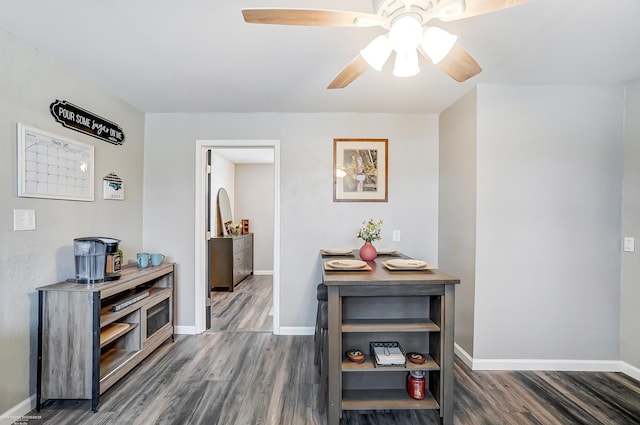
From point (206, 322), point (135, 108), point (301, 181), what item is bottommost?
point (206, 322)

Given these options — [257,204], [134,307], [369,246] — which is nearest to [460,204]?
[369,246]

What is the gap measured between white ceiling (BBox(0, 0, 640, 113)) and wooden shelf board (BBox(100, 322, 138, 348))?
2018 mm

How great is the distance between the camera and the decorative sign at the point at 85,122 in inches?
83.8

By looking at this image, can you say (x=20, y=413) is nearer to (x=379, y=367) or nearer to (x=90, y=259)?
(x=90, y=259)

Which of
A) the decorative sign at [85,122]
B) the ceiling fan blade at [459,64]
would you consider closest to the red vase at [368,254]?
the ceiling fan blade at [459,64]

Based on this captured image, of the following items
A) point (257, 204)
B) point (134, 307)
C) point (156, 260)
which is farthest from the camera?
point (257, 204)


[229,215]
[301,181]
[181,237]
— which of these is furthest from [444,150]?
[229,215]

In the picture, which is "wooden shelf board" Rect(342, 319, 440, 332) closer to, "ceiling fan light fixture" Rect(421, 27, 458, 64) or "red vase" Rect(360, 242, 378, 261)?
"red vase" Rect(360, 242, 378, 261)

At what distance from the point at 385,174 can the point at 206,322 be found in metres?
2.61

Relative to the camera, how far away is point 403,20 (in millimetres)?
1195

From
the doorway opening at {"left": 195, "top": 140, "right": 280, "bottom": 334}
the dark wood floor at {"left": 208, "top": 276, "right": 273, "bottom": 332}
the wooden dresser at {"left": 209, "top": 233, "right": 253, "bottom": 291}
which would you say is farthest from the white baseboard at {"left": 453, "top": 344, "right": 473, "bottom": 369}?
the wooden dresser at {"left": 209, "top": 233, "right": 253, "bottom": 291}

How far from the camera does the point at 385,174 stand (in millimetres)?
3188

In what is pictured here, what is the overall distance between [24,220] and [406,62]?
250cm

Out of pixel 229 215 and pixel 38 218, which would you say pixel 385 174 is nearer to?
pixel 38 218
